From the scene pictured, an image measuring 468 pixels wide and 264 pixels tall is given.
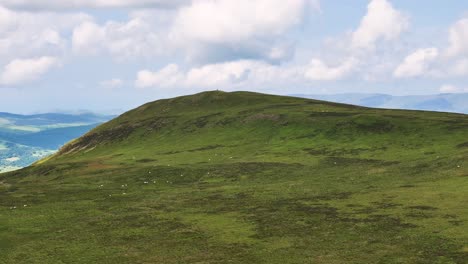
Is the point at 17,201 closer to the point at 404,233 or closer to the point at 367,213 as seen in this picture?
the point at 367,213

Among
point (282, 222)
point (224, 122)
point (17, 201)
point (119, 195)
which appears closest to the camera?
point (282, 222)

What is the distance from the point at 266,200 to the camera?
65.9m

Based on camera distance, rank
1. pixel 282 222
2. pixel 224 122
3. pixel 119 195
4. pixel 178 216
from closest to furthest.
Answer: pixel 282 222 → pixel 178 216 → pixel 119 195 → pixel 224 122

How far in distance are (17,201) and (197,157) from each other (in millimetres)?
54699

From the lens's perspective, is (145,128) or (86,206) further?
(145,128)

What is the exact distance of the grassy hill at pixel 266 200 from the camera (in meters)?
42.6

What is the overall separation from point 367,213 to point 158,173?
2067 inches

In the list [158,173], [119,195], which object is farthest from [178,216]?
[158,173]

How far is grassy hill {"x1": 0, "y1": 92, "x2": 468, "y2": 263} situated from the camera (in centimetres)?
4256

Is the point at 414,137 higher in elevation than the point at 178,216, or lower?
higher

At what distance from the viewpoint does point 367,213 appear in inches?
2121

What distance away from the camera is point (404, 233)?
44.8m

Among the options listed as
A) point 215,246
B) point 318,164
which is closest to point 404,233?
point 215,246

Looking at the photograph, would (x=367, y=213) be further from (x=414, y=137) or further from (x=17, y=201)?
(x=414, y=137)
